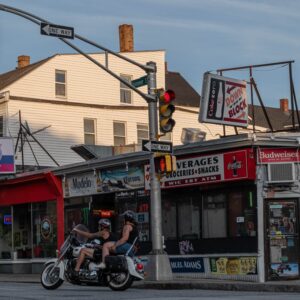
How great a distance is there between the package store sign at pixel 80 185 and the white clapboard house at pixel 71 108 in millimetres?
11112

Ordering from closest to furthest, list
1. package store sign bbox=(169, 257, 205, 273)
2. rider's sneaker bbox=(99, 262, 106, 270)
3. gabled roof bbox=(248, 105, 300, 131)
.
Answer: rider's sneaker bbox=(99, 262, 106, 270)
package store sign bbox=(169, 257, 205, 273)
gabled roof bbox=(248, 105, 300, 131)

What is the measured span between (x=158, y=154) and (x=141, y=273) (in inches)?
155

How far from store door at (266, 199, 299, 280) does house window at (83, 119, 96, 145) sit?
2197 centimetres

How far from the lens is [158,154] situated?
2022 cm

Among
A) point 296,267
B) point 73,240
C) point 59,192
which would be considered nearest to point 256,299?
point 73,240

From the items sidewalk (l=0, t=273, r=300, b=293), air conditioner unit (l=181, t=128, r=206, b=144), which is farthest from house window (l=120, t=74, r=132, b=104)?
sidewalk (l=0, t=273, r=300, b=293)

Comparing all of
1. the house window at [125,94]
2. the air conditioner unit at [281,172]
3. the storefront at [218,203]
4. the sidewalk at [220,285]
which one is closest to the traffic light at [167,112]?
the storefront at [218,203]

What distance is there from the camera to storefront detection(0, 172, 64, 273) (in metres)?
28.0

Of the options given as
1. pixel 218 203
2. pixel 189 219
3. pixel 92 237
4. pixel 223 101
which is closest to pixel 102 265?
pixel 92 237

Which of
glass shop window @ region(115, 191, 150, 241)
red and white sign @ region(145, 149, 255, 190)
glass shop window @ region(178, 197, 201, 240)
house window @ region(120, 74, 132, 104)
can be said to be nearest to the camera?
red and white sign @ region(145, 149, 255, 190)

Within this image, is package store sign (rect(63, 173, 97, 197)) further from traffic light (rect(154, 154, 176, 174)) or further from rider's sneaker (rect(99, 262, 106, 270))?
rider's sneaker (rect(99, 262, 106, 270))

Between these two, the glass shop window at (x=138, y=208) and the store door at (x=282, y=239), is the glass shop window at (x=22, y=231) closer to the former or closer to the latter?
the glass shop window at (x=138, y=208)

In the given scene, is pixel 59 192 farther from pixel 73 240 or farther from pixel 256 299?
pixel 256 299

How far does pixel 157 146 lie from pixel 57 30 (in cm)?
390
